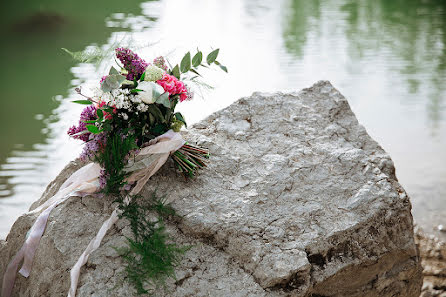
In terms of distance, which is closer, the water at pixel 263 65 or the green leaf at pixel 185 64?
the green leaf at pixel 185 64

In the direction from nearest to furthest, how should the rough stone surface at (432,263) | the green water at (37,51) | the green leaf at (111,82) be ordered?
the green leaf at (111,82) < the rough stone surface at (432,263) < the green water at (37,51)

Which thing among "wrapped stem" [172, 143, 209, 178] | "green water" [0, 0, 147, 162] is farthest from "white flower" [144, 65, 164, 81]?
"green water" [0, 0, 147, 162]

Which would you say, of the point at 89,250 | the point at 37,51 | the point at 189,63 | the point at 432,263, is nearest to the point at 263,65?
the point at 37,51

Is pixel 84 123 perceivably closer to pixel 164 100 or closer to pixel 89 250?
pixel 164 100

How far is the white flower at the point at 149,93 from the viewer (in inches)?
97.5

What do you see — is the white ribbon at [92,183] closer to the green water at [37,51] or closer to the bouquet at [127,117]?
the bouquet at [127,117]

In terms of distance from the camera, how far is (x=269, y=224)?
8.43 feet

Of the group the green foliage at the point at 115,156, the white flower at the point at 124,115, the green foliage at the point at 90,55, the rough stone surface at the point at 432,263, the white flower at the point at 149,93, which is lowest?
the rough stone surface at the point at 432,263

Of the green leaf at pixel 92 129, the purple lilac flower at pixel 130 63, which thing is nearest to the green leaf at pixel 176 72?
the purple lilac flower at pixel 130 63

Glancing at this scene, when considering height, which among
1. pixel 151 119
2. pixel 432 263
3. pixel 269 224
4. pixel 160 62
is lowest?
pixel 432 263

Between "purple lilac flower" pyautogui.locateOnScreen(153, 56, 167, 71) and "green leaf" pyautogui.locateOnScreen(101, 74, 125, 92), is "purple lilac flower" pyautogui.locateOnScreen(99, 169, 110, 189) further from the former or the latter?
"purple lilac flower" pyautogui.locateOnScreen(153, 56, 167, 71)

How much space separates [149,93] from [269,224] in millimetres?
804

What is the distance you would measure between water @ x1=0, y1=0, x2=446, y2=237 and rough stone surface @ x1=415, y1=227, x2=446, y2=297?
8.6 inches

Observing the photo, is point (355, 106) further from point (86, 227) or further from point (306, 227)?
point (86, 227)
